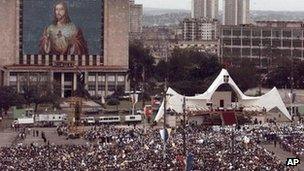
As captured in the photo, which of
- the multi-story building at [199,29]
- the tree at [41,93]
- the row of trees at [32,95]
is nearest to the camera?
the row of trees at [32,95]

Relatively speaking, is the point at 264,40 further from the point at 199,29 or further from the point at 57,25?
the point at 199,29

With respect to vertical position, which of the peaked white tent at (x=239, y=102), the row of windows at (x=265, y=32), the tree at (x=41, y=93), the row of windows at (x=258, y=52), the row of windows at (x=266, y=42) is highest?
the row of windows at (x=265, y=32)

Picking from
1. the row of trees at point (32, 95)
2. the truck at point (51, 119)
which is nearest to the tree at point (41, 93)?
the row of trees at point (32, 95)

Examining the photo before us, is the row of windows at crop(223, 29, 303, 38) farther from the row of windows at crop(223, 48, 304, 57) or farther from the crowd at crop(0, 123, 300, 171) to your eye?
the crowd at crop(0, 123, 300, 171)

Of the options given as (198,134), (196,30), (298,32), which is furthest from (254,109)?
(196,30)

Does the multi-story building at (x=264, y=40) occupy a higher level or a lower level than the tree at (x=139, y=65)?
higher

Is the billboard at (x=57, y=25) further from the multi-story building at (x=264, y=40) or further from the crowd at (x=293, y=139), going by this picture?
the crowd at (x=293, y=139)

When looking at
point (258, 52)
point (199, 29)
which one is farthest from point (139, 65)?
point (199, 29)
